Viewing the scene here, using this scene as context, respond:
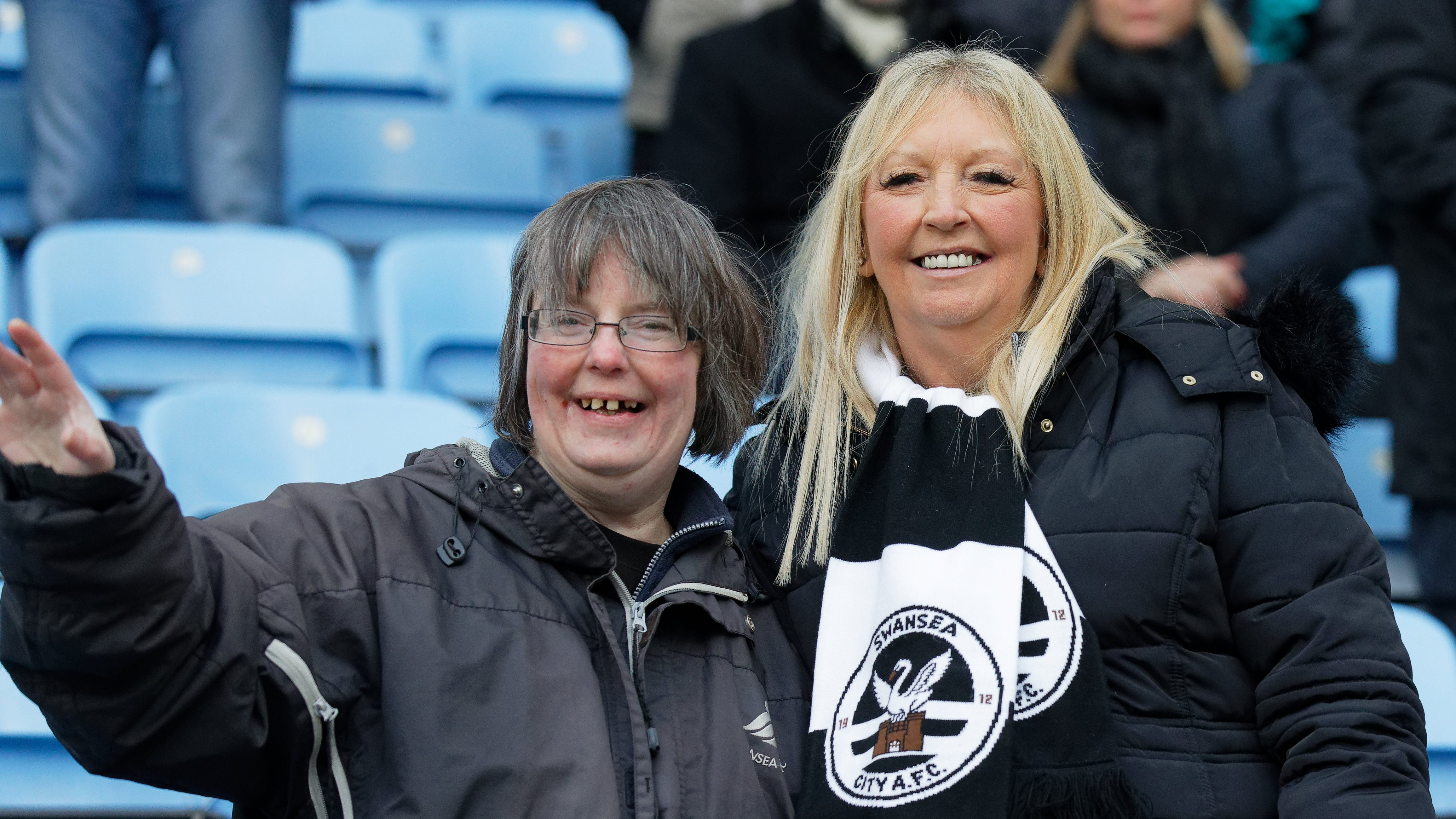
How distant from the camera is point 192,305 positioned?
11.5 feet

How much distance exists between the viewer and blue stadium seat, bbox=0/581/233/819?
2.35 metres

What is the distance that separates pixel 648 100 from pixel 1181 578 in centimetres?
292

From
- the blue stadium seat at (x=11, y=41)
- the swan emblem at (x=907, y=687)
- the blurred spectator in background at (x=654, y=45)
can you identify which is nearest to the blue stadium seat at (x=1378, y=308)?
the blurred spectator in background at (x=654, y=45)

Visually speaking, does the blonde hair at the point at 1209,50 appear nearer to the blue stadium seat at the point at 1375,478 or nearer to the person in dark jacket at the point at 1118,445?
the blue stadium seat at the point at 1375,478

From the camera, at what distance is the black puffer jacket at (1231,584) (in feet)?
5.45

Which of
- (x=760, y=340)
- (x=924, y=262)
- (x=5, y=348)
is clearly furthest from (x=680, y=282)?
(x=5, y=348)

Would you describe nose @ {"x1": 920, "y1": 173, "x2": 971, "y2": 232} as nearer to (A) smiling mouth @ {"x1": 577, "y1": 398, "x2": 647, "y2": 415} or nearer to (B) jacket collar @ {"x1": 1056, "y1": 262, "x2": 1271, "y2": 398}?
(B) jacket collar @ {"x1": 1056, "y1": 262, "x2": 1271, "y2": 398}

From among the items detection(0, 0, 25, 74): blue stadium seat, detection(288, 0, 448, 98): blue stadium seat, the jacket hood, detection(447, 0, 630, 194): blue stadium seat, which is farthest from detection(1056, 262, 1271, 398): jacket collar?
detection(0, 0, 25, 74): blue stadium seat

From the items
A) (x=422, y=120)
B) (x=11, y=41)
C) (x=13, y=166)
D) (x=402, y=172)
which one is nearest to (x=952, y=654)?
(x=402, y=172)

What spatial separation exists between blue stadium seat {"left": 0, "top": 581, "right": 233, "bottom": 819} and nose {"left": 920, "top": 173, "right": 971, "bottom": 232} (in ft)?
4.78

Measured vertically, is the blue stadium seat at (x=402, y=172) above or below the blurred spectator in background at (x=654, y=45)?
below

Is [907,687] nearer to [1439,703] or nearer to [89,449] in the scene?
[89,449]

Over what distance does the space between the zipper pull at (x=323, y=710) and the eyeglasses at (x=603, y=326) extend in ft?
1.89

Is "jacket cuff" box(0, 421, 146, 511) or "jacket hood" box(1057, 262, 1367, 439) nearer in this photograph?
"jacket cuff" box(0, 421, 146, 511)
